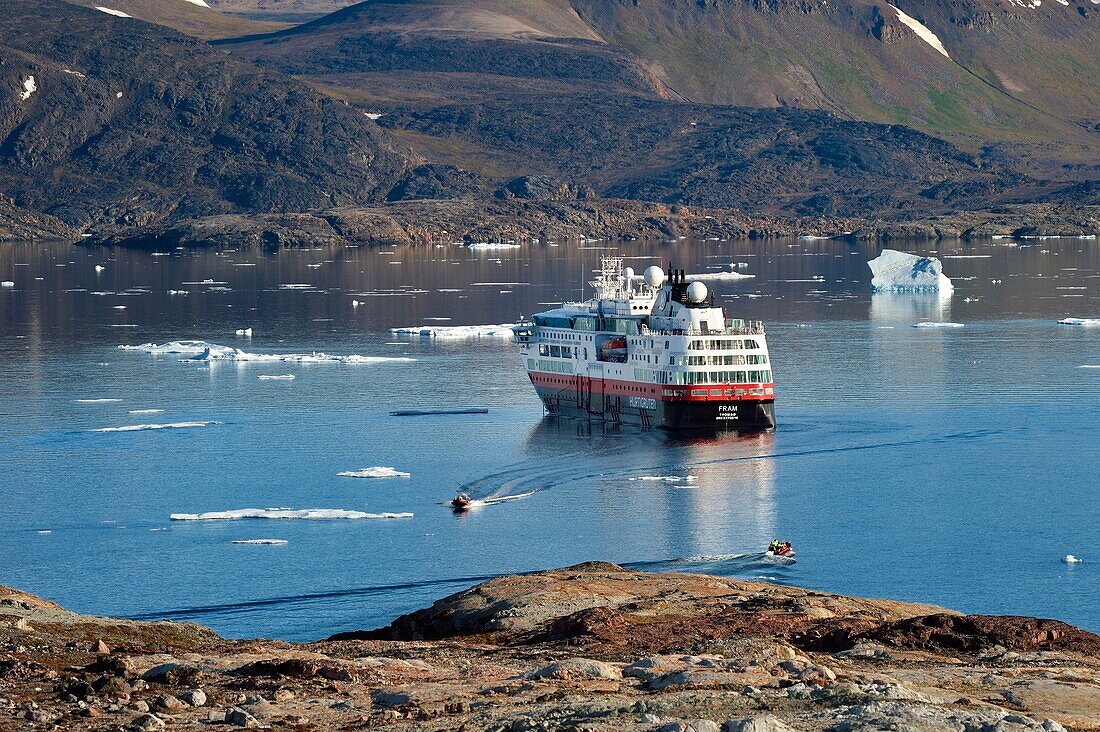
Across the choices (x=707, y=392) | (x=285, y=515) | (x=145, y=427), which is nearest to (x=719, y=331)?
(x=707, y=392)

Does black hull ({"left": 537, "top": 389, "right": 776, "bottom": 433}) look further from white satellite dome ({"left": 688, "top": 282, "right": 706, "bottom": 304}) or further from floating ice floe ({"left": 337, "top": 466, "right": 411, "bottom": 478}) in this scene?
floating ice floe ({"left": 337, "top": 466, "right": 411, "bottom": 478})

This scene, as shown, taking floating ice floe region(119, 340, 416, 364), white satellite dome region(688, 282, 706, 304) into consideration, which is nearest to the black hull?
white satellite dome region(688, 282, 706, 304)

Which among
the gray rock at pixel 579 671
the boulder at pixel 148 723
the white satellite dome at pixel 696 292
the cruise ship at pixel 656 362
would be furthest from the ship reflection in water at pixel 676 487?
the boulder at pixel 148 723

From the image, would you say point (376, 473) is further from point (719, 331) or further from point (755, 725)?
point (755, 725)

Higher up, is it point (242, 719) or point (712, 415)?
point (242, 719)

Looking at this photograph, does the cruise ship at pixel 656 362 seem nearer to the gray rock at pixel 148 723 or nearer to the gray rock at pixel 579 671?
the gray rock at pixel 579 671

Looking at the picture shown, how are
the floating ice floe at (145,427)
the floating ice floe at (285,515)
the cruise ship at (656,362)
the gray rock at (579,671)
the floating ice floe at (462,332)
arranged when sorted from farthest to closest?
1. the floating ice floe at (462,332)
2. the floating ice floe at (145,427)
3. the cruise ship at (656,362)
4. the floating ice floe at (285,515)
5. the gray rock at (579,671)

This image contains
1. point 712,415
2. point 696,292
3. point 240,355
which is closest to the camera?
point 712,415
